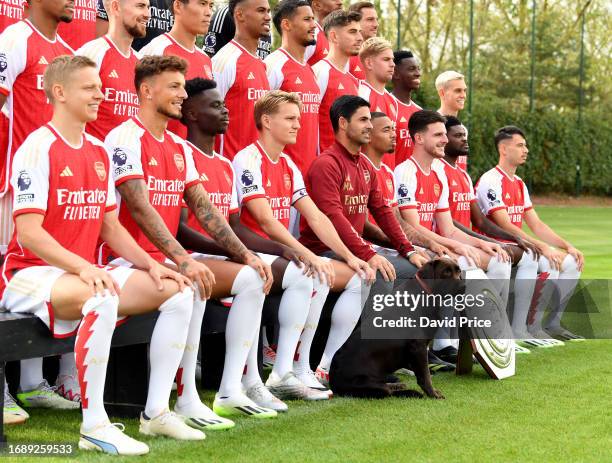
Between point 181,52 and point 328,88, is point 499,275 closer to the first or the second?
point 328,88

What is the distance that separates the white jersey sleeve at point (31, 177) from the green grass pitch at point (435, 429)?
3.80 ft

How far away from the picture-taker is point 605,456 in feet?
15.9

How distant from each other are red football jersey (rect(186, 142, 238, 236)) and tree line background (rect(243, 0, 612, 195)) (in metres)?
23.4

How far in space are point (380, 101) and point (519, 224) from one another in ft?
6.79

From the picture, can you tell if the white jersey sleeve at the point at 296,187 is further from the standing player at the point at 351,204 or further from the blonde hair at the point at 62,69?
the blonde hair at the point at 62,69

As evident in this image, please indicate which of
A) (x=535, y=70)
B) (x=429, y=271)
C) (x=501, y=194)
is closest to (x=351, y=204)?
(x=429, y=271)

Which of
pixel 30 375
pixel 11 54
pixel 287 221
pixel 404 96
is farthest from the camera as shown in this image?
pixel 404 96

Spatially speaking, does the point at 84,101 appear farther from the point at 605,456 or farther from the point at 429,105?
the point at 429,105

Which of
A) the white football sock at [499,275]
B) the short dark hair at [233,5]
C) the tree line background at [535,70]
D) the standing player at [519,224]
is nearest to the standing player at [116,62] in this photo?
the short dark hair at [233,5]

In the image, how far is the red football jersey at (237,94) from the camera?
725 cm

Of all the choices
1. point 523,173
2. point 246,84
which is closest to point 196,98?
point 246,84

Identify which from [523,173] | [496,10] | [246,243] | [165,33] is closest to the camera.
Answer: [246,243]

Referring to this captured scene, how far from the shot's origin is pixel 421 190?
27.4 feet

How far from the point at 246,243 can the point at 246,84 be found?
1432 mm
